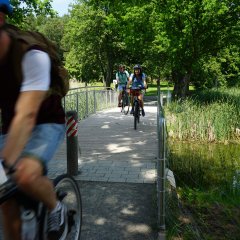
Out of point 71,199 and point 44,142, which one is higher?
point 44,142

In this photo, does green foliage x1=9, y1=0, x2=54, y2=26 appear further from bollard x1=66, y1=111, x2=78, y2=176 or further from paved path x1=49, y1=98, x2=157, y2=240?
bollard x1=66, y1=111, x2=78, y2=176

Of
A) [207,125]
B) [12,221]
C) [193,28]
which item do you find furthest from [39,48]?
[193,28]

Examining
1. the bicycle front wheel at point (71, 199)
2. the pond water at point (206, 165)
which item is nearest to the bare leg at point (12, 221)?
the bicycle front wheel at point (71, 199)

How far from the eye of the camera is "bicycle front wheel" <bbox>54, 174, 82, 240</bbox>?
10.7 feet

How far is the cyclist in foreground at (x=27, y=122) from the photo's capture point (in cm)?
218

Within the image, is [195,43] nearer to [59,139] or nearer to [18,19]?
[18,19]

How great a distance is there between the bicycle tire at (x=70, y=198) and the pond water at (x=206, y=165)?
128 inches

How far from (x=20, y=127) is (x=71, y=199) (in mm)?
1581

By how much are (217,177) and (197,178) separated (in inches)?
16.7

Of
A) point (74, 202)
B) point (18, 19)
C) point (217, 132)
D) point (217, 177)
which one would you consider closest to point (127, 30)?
point (18, 19)

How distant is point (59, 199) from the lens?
316 centimetres

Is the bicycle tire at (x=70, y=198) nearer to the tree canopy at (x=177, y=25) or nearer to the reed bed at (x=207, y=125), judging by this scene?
the reed bed at (x=207, y=125)

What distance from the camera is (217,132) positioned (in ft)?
40.4

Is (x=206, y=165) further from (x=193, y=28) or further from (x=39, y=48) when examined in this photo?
(x=193, y=28)
